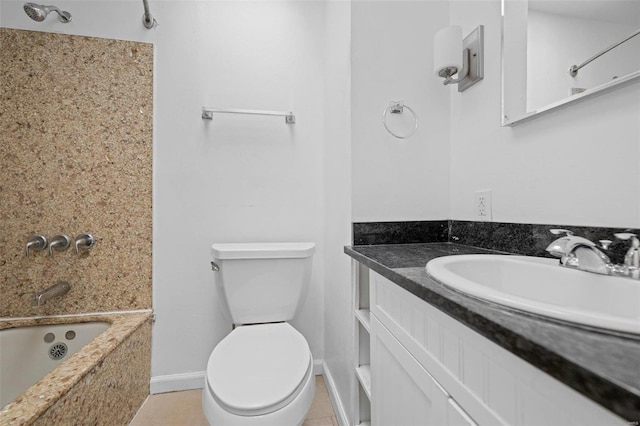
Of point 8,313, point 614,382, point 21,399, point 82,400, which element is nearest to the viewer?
point 614,382

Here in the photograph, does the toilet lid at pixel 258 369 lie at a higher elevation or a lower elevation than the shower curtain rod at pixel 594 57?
lower

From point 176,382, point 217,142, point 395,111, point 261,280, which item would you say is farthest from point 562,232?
point 176,382

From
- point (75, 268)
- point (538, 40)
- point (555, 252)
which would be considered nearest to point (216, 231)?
point (75, 268)

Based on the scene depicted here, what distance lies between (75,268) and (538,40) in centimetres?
222

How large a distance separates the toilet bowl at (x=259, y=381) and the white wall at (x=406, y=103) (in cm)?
59

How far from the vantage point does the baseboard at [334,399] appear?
1310 millimetres

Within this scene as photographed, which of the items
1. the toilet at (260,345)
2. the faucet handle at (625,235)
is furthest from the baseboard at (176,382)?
the faucet handle at (625,235)

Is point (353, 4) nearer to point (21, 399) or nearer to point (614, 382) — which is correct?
point (614, 382)

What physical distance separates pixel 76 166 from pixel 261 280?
Answer: 115 centimetres

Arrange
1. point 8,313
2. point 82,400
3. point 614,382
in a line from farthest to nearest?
point 8,313
point 82,400
point 614,382

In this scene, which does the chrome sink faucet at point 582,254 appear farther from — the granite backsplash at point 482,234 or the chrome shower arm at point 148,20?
the chrome shower arm at point 148,20

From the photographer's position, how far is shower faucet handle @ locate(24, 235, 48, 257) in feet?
4.83

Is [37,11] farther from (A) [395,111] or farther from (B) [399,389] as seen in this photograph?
(B) [399,389]

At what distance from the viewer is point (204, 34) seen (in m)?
1.66
